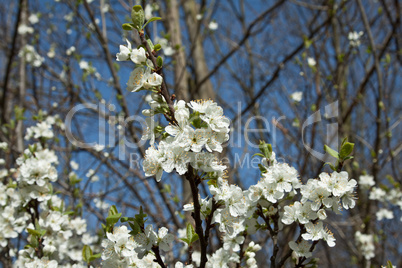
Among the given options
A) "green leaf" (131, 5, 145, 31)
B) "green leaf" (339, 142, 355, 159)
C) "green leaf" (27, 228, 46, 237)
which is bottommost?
"green leaf" (27, 228, 46, 237)

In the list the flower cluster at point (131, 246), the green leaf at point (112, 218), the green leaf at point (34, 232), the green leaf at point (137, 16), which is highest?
the green leaf at point (137, 16)

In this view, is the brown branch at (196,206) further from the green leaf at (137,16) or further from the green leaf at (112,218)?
the green leaf at (137,16)

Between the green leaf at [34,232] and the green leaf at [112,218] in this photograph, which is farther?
the green leaf at [34,232]

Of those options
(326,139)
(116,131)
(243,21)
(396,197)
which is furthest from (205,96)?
(243,21)

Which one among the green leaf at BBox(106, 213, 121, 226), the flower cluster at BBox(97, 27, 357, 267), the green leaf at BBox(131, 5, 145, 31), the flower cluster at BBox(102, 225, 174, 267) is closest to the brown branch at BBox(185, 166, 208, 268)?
the flower cluster at BBox(97, 27, 357, 267)

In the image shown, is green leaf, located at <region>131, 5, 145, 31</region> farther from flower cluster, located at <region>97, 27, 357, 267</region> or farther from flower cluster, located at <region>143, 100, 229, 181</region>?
flower cluster, located at <region>143, 100, 229, 181</region>

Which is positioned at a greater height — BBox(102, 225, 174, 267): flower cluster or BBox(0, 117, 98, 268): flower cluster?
BBox(0, 117, 98, 268): flower cluster

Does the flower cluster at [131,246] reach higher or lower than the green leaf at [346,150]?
lower

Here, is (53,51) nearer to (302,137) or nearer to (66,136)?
(66,136)

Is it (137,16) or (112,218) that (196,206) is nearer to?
(112,218)

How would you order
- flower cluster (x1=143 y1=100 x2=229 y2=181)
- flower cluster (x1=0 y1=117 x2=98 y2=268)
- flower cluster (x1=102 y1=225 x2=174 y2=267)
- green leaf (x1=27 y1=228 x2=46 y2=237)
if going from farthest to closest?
flower cluster (x1=0 y1=117 x2=98 y2=268) → green leaf (x1=27 y1=228 x2=46 y2=237) → flower cluster (x1=102 y1=225 x2=174 y2=267) → flower cluster (x1=143 y1=100 x2=229 y2=181)

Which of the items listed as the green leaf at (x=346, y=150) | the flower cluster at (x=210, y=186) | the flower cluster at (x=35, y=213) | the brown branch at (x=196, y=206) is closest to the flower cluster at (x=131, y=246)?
the flower cluster at (x=210, y=186)

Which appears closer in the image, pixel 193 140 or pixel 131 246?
pixel 193 140

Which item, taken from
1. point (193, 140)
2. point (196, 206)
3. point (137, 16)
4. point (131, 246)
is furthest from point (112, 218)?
point (137, 16)
